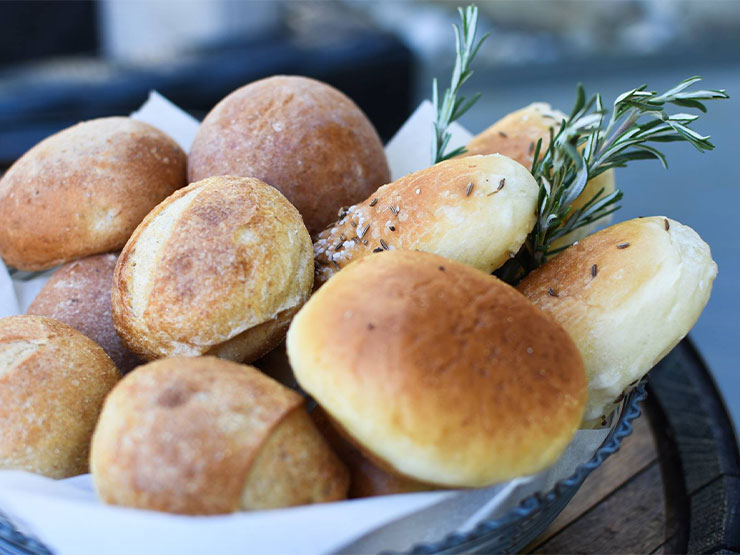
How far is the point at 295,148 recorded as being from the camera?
1.32 meters

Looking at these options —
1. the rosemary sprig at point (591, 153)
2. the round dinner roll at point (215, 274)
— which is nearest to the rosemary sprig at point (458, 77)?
the rosemary sprig at point (591, 153)

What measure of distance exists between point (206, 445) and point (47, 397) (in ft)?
1.08

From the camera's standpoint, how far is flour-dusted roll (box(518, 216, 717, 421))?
3.30 ft

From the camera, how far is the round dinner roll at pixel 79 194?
51.6 inches

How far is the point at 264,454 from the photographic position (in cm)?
82

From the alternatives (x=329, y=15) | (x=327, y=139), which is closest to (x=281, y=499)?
(x=327, y=139)

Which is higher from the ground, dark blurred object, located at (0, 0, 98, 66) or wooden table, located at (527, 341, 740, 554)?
dark blurred object, located at (0, 0, 98, 66)

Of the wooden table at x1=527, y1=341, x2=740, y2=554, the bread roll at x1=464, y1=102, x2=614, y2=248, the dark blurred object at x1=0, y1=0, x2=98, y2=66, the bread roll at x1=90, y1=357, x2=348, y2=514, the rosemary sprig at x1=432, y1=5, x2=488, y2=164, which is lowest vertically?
the wooden table at x1=527, y1=341, x2=740, y2=554

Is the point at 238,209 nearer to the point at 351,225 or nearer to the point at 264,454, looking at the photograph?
the point at 351,225

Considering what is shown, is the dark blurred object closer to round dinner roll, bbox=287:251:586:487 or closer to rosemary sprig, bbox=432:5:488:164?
rosemary sprig, bbox=432:5:488:164

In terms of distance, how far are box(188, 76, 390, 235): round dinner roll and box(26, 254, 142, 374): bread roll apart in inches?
9.9

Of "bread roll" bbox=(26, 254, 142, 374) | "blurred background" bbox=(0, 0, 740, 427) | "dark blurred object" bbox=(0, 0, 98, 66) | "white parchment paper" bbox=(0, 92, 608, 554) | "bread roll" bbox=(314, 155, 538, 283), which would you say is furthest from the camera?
"dark blurred object" bbox=(0, 0, 98, 66)

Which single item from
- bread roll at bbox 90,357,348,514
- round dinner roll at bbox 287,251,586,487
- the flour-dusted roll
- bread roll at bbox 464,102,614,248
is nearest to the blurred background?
bread roll at bbox 464,102,614,248

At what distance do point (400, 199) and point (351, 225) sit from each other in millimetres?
107
